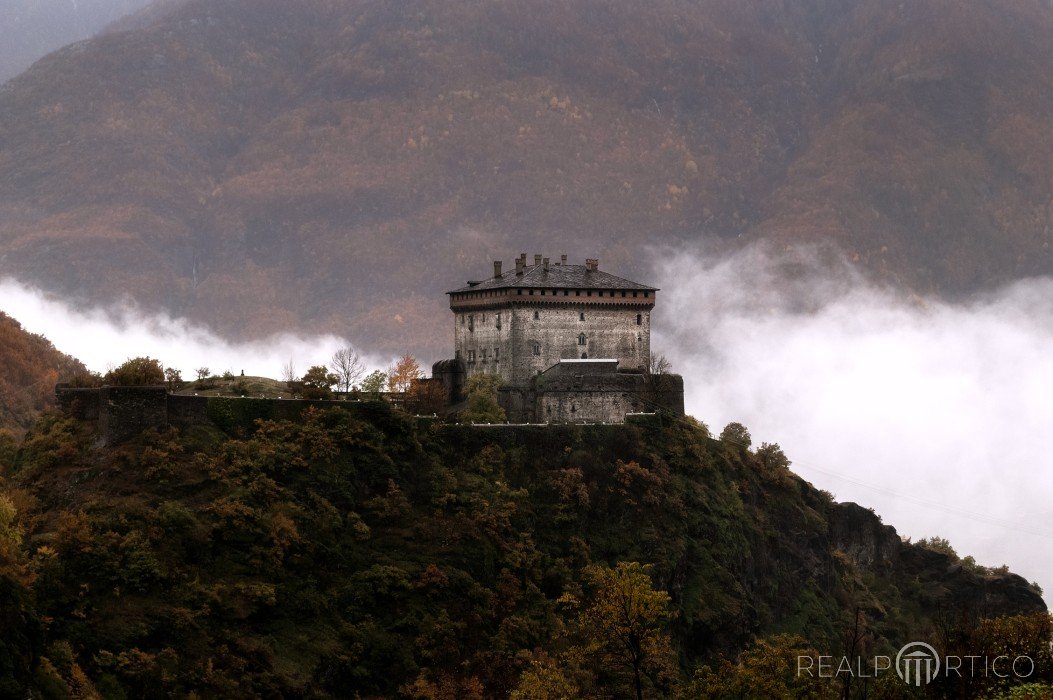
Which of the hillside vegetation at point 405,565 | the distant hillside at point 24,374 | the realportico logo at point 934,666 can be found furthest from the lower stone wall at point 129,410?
the distant hillside at point 24,374

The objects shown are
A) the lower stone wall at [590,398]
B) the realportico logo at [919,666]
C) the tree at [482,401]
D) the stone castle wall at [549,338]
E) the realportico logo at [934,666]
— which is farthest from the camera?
the stone castle wall at [549,338]

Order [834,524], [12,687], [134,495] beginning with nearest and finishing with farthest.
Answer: [12,687] < [134,495] < [834,524]

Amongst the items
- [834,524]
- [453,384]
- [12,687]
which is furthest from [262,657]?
[834,524]

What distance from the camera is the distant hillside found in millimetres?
139625

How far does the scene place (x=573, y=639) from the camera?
83812mm

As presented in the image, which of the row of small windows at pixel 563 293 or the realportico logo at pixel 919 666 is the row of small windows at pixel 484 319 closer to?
the row of small windows at pixel 563 293

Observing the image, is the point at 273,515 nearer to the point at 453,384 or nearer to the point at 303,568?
the point at 303,568

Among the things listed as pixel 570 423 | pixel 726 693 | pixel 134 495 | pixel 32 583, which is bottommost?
pixel 726 693

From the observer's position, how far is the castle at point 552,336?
352ft

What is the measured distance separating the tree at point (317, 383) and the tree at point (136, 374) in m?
9.21

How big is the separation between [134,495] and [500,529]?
2358 cm

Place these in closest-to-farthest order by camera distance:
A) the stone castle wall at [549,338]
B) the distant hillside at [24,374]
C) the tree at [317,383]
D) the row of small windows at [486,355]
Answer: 1. the tree at [317,383]
2. the stone castle wall at [549,338]
3. the row of small windows at [486,355]
4. the distant hillside at [24,374]

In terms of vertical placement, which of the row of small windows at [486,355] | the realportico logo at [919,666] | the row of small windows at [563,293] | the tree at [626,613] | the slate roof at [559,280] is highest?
the slate roof at [559,280]

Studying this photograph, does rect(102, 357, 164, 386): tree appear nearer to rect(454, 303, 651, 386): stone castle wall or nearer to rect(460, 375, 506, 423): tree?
rect(460, 375, 506, 423): tree
